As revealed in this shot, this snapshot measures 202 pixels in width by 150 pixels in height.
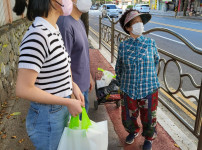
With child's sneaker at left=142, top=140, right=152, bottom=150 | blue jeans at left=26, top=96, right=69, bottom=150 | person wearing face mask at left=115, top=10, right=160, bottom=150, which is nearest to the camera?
blue jeans at left=26, top=96, right=69, bottom=150

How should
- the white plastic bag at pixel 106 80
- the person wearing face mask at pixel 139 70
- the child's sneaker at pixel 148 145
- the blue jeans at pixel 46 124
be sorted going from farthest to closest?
the white plastic bag at pixel 106 80 < the child's sneaker at pixel 148 145 < the person wearing face mask at pixel 139 70 < the blue jeans at pixel 46 124

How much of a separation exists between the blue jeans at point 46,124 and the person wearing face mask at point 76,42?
2.45ft

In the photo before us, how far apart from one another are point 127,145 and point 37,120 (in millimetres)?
1785

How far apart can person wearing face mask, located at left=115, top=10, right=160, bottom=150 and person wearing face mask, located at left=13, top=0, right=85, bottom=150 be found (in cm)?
109

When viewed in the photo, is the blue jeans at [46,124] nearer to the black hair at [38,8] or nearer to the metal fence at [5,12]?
the black hair at [38,8]

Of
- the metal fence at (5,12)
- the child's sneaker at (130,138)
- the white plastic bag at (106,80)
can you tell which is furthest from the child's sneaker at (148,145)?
the metal fence at (5,12)

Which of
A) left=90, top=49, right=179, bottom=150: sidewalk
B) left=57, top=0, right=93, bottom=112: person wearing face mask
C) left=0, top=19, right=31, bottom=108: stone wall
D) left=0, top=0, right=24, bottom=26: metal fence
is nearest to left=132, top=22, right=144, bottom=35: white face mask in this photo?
left=57, top=0, right=93, bottom=112: person wearing face mask

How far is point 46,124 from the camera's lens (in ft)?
4.68

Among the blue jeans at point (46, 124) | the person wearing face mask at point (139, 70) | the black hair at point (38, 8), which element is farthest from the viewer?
the person wearing face mask at point (139, 70)

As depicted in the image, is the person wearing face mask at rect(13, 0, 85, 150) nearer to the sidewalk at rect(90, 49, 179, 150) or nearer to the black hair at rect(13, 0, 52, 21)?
the black hair at rect(13, 0, 52, 21)

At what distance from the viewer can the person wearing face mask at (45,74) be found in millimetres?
→ 1186

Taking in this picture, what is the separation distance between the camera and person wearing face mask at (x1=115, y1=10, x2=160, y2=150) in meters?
2.39

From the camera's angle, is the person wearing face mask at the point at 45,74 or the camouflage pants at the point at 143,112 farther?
the camouflage pants at the point at 143,112

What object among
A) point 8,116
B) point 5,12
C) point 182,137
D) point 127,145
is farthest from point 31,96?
point 5,12
